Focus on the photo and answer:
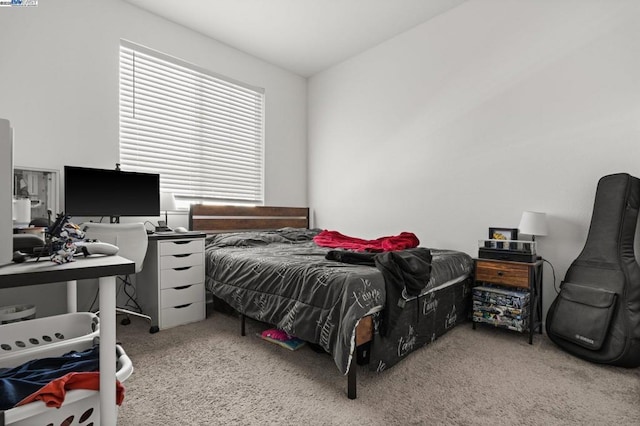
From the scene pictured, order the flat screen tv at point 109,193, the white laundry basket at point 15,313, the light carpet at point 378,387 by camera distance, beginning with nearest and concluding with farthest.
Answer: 1. the light carpet at point 378,387
2. the white laundry basket at point 15,313
3. the flat screen tv at point 109,193

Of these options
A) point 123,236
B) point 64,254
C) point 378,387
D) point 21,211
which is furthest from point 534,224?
point 21,211

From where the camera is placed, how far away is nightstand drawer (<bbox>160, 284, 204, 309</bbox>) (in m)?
2.70

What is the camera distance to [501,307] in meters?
2.53

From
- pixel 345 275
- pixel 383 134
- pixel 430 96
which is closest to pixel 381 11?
pixel 430 96

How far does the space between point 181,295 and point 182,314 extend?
0.17 metres

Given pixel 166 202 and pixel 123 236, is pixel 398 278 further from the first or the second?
pixel 166 202

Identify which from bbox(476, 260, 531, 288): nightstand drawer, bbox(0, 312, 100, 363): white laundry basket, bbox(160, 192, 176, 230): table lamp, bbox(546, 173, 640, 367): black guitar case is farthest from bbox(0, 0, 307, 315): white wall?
bbox(546, 173, 640, 367): black guitar case

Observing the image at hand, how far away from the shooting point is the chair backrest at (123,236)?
7.70ft

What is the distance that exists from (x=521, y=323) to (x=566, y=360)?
0.34 m

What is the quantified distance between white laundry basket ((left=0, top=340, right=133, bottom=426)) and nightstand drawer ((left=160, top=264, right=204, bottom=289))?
147cm

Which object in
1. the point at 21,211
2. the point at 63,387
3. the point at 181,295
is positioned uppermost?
the point at 21,211

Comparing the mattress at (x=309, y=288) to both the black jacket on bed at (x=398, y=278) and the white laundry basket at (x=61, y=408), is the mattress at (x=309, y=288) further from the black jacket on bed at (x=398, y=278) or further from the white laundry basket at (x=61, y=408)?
the white laundry basket at (x=61, y=408)

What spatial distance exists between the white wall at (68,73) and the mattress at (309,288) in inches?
49.7

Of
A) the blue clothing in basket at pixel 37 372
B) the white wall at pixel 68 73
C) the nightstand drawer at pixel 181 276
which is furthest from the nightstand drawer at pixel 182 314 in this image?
the blue clothing in basket at pixel 37 372
